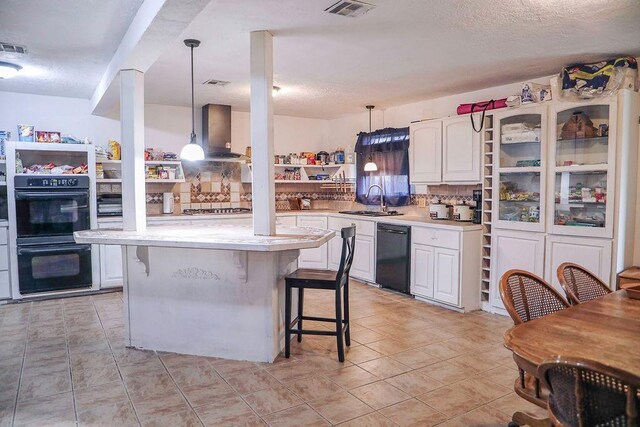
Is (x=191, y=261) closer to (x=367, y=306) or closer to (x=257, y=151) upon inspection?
(x=257, y=151)

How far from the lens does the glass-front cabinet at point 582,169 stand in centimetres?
365

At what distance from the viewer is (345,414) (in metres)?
2.48

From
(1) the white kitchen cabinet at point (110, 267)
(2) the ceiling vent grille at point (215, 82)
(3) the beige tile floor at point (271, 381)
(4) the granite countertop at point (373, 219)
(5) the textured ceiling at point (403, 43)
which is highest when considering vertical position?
(5) the textured ceiling at point (403, 43)

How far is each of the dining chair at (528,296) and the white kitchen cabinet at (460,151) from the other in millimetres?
2493

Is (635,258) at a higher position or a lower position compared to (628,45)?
lower

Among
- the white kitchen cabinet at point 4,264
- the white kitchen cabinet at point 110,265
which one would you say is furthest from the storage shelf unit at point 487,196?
the white kitchen cabinet at point 4,264

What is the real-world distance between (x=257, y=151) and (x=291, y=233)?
65 centimetres

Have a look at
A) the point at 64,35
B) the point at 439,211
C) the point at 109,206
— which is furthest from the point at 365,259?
the point at 64,35

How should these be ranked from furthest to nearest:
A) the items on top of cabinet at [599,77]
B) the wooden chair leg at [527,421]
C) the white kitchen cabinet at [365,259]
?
1. the white kitchen cabinet at [365,259]
2. the items on top of cabinet at [599,77]
3. the wooden chair leg at [527,421]

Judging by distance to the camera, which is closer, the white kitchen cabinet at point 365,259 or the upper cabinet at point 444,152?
the upper cabinet at point 444,152

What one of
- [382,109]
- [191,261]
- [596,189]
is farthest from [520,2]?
[382,109]

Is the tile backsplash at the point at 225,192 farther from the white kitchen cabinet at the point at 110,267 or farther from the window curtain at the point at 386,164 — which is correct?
the white kitchen cabinet at the point at 110,267

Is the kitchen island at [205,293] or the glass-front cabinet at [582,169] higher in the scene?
the glass-front cabinet at [582,169]

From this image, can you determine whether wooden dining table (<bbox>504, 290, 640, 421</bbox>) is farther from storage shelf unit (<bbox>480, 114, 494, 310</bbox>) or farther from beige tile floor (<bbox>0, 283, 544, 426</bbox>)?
storage shelf unit (<bbox>480, 114, 494, 310</bbox>)
